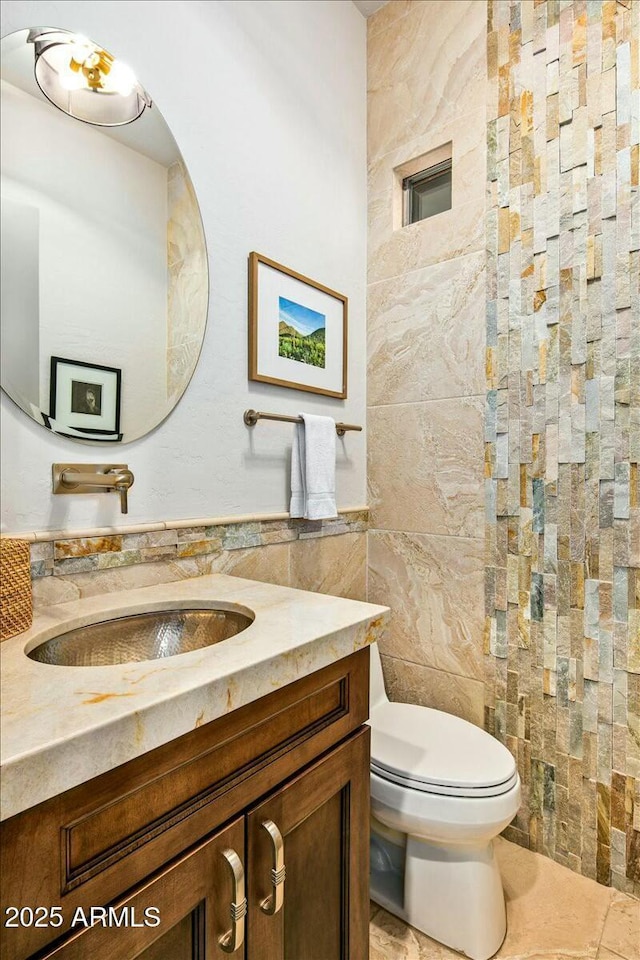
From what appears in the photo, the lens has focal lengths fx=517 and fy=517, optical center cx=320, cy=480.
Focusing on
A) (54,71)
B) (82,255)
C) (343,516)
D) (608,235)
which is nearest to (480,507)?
(343,516)

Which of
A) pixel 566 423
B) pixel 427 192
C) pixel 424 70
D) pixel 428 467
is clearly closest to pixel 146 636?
pixel 428 467

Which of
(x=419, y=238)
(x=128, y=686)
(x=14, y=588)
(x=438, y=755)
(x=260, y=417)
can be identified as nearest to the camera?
(x=128, y=686)

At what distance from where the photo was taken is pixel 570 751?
1545 mm

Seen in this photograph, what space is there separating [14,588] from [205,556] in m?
0.54

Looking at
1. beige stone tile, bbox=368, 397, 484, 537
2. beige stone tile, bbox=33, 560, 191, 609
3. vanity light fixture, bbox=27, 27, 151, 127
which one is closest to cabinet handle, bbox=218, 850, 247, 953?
beige stone tile, bbox=33, 560, 191, 609

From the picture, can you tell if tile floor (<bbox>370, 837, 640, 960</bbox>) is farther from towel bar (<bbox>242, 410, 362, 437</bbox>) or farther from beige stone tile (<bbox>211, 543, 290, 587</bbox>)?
towel bar (<bbox>242, 410, 362, 437</bbox>)

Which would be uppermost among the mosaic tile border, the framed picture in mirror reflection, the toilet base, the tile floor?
the framed picture in mirror reflection

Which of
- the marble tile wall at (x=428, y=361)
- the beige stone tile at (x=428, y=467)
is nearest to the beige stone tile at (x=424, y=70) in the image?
the marble tile wall at (x=428, y=361)

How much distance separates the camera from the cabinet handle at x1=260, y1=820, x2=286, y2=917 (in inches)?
31.0

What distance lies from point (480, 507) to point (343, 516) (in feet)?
1.61

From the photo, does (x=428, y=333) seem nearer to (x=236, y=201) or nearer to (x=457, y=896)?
(x=236, y=201)

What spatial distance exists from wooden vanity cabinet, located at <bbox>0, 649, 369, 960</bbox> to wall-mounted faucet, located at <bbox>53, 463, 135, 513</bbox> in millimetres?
569

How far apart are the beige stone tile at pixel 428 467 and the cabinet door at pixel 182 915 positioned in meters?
1.26

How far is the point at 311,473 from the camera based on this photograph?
64.3 inches
